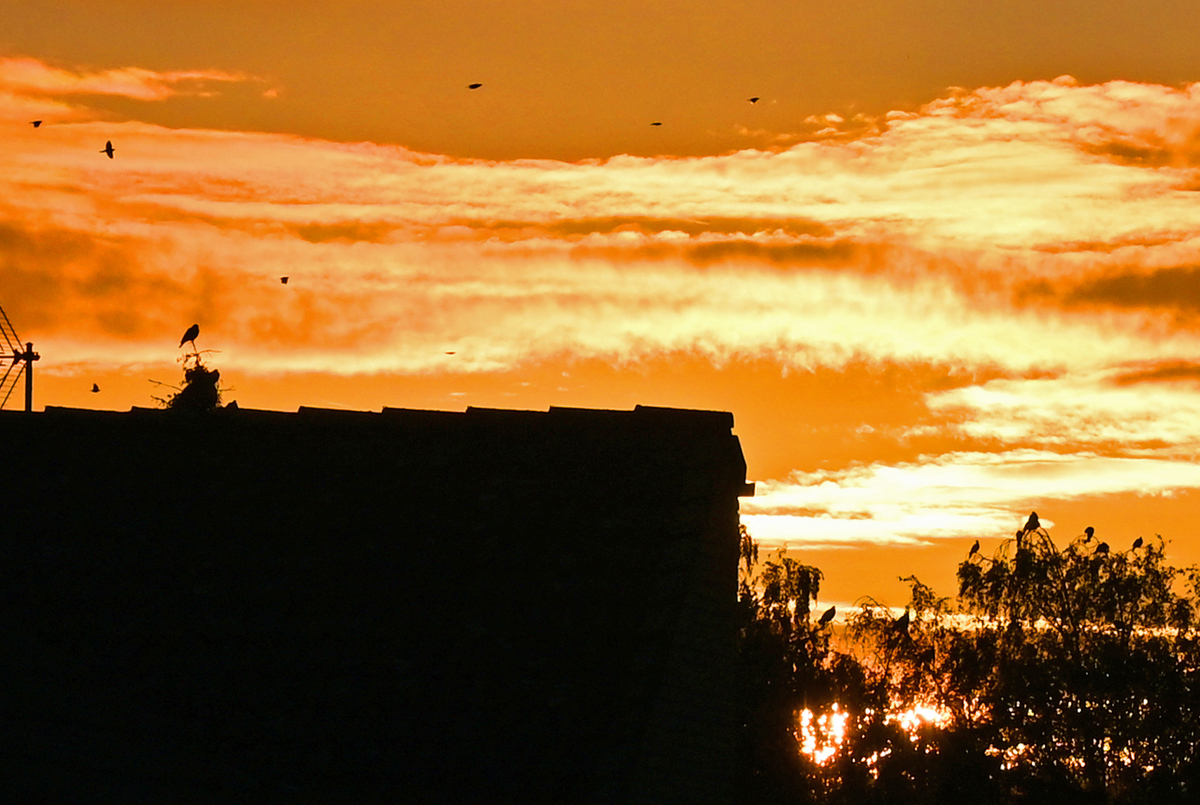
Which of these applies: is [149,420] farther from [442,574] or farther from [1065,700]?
[1065,700]

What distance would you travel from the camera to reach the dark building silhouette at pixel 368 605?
41.7ft

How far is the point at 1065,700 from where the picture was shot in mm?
54219

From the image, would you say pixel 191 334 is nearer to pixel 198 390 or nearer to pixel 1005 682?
pixel 198 390


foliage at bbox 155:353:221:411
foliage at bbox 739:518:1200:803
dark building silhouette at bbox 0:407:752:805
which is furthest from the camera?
foliage at bbox 739:518:1200:803

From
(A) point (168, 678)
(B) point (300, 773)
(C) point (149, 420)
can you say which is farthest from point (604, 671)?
(C) point (149, 420)

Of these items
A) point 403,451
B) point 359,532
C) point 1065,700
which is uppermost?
point 403,451

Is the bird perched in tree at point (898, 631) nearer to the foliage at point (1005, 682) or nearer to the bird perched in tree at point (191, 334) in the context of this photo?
the foliage at point (1005, 682)

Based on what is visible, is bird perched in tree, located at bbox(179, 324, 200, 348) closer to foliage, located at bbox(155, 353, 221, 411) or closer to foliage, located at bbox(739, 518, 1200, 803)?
foliage, located at bbox(155, 353, 221, 411)

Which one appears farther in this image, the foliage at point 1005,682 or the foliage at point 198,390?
the foliage at point 1005,682

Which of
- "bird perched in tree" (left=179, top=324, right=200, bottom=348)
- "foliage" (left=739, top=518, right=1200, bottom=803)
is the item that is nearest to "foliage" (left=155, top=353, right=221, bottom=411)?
"bird perched in tree" (left=179, top=324, right=200, bottom=348)

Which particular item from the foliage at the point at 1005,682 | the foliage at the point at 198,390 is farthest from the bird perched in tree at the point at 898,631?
the foliage at the point at 198,390

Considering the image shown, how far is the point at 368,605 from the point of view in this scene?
14445 mm

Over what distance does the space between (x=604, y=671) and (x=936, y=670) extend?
4328 centimetres

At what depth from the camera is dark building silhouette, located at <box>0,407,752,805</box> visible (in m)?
12.7
